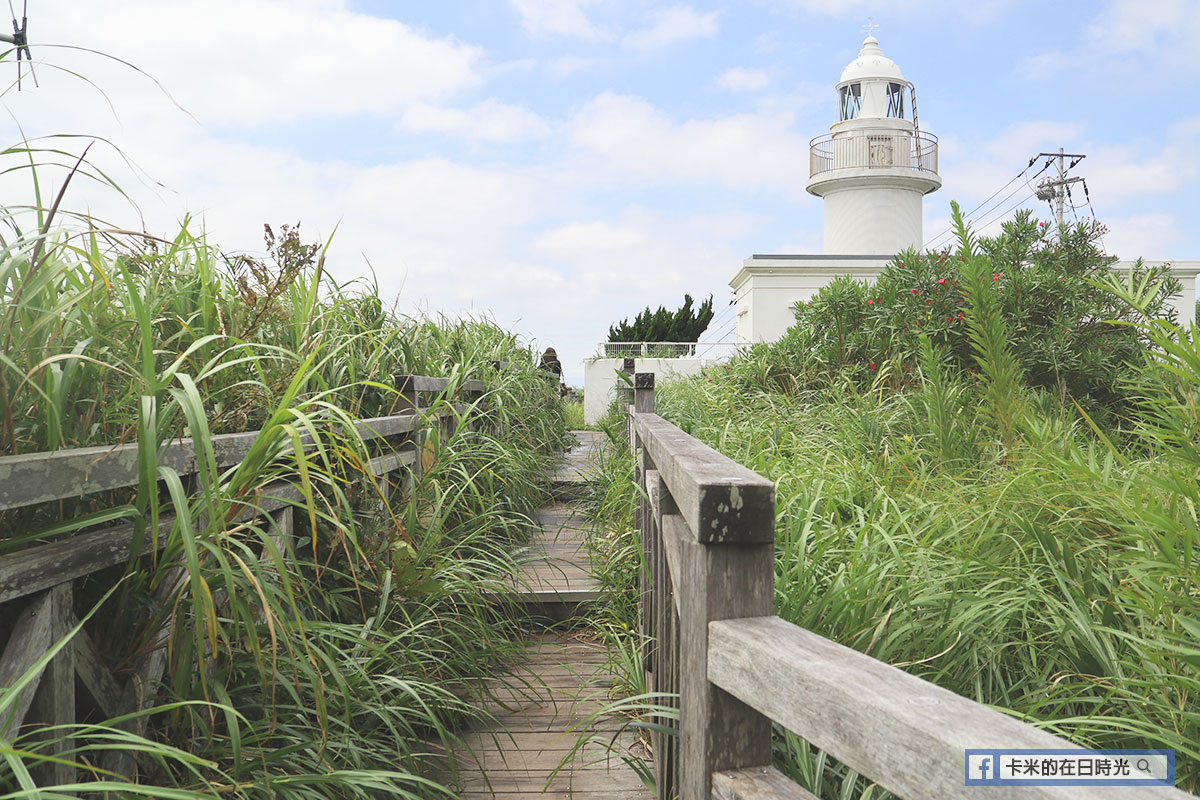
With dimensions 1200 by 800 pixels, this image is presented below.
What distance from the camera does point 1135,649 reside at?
6.08ft

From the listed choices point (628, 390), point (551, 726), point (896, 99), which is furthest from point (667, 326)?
point (551, 726)

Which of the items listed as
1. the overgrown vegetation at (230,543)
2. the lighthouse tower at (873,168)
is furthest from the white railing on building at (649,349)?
the overgrown vegetation at (230,543)

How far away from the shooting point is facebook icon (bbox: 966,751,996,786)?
2.15ft

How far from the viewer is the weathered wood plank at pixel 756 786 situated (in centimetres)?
105

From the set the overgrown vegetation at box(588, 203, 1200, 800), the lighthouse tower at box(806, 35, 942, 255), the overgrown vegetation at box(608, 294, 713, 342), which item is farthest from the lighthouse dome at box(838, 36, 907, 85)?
the overgrown vegetation at box(588, 203, 1200, 800)

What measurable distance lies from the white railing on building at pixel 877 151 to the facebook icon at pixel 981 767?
68.6 feet

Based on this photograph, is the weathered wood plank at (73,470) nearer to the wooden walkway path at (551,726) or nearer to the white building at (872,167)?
the wooden walkway path at (551,726)

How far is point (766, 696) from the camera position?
3.27 feet

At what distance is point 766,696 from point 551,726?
85.8 inches

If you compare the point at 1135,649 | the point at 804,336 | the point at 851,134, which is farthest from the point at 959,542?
the point at 851,134

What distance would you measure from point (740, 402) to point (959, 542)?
12.7 feet

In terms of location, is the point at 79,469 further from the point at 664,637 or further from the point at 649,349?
the point at 649,349

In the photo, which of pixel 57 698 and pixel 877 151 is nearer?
pixel 57 698

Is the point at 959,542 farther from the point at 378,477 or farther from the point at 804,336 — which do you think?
the point at 804,336
